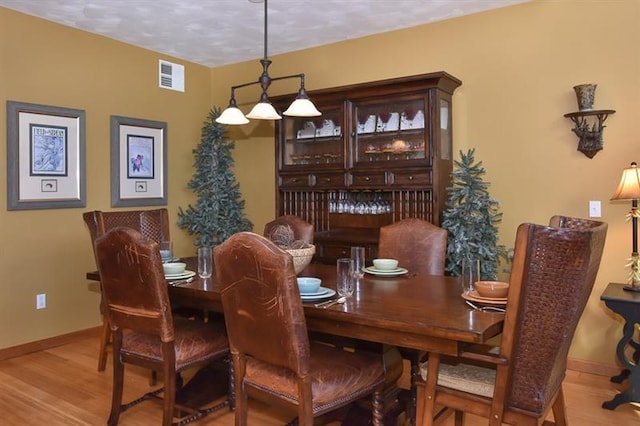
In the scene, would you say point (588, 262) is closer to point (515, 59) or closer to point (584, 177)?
point (584, 177)

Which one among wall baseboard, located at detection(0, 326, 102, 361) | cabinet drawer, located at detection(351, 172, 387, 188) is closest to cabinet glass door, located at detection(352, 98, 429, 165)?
cabinet drawer, located at detection(351, 172, 387, 188)

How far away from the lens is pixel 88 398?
10.2ft

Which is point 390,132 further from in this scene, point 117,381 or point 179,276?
point 117,381

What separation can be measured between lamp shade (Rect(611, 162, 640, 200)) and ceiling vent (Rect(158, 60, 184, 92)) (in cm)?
415

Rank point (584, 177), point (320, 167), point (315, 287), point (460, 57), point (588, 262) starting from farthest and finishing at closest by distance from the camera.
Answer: point (320, 167)
point (460, 57)
point (584, 177)
point (315, 287)
point (588, 262)

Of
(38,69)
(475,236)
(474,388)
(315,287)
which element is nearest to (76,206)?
(38,69)

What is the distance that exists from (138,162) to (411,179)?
267 centimetres

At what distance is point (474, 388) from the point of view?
6.29 ft

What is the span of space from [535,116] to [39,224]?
4039 millimetres

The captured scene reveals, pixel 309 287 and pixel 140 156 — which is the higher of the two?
pixel 140 156

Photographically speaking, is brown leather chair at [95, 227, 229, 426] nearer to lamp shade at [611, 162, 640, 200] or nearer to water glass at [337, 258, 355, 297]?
water glass at [337, 258, 355, 297]

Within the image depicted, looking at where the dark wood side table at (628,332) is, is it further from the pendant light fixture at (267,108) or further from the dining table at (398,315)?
the pendant light fixture at (267,108)

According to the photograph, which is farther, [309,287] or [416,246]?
[416,246]

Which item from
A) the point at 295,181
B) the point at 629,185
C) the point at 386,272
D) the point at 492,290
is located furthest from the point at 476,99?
the point at 492,290
